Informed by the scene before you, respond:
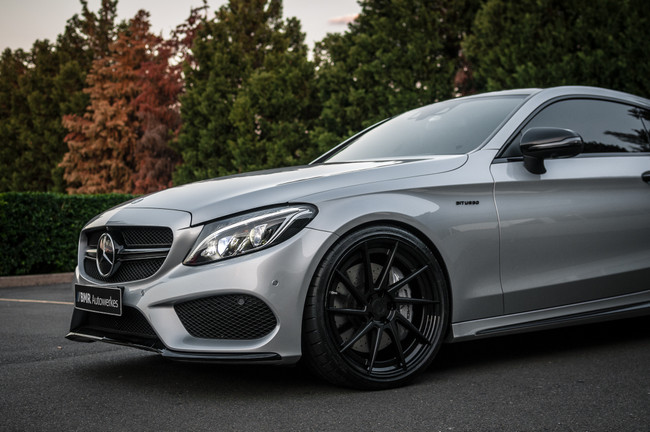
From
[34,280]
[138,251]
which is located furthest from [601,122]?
[34,280]

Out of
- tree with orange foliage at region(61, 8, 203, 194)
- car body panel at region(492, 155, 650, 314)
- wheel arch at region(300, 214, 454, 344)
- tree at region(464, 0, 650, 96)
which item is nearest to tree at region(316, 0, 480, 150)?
tree at region(464, 0, 650, 96)

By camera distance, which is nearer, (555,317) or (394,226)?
(394,226)

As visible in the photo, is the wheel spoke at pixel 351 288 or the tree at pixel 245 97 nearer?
the wheel spoke at pixel 351 288

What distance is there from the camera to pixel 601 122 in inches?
201

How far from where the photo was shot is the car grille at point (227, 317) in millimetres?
→ 3590

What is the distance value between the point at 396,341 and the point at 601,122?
2319 millimetres

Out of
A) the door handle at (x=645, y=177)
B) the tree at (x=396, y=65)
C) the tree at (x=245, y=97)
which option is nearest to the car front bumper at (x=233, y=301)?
the door handle at (x=645, y=177)

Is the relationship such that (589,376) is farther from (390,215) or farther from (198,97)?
(198,97)

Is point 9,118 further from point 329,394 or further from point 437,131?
point 329,394

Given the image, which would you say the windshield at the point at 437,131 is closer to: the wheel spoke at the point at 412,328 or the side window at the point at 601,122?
the side window at the point at 601,122

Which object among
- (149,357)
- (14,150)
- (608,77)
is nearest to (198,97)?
(608,77)

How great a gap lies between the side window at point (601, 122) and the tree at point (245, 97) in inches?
836

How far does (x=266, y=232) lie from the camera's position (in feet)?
12.0

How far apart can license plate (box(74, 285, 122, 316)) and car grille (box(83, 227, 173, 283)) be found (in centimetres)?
8
